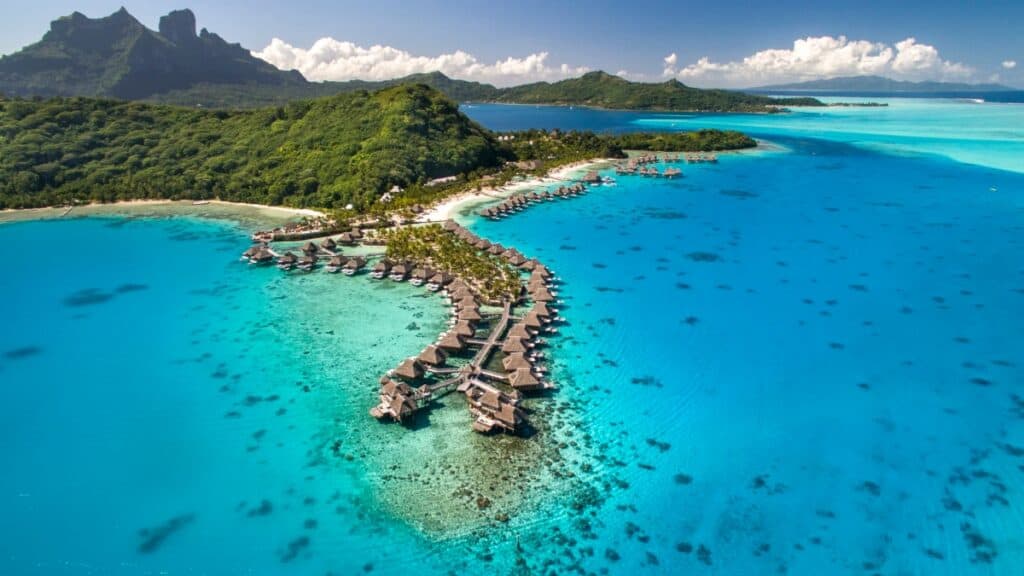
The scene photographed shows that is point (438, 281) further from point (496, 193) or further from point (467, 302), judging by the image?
point (496, 193)

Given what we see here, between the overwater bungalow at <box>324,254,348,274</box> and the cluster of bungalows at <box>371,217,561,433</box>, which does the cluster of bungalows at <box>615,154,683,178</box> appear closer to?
the cluster of bungalows at <box>371,217,561,433</box>

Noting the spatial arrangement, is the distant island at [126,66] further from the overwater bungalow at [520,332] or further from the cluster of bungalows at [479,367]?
the overwater bungalow at [520,332]

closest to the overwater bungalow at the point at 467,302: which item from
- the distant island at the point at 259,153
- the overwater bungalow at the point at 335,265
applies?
the overwater bungalow at the point at 335,265

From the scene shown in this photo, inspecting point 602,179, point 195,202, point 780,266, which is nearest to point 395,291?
point 780,266

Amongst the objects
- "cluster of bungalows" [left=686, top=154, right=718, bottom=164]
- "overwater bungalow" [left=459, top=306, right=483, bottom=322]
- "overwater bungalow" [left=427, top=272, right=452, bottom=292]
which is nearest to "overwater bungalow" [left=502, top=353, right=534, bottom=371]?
"overwater bungalow" [left=459, top=306, right=483, bottom=322]

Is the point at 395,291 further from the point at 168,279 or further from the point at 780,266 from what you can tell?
the point at 780,266

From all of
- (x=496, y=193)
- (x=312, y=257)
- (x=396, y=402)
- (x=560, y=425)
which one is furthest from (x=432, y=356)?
(x=496, y=193)
